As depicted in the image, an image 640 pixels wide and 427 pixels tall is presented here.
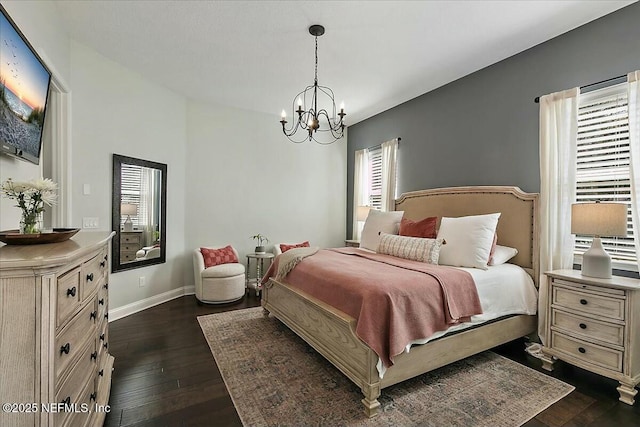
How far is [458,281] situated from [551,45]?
8.15 feet

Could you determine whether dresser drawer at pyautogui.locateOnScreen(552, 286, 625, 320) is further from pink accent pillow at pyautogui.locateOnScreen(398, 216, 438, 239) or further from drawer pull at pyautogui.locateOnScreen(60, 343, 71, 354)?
drawer pull at pyautogui.locateOnScreen(60, 343, 71, 354)

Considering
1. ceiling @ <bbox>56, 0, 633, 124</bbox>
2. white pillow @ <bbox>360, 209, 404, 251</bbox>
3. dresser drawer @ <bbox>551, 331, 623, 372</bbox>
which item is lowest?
dresser drawer @ <bbox>551, 331, 623, 372</bbox>

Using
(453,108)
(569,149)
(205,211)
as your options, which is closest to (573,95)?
(569,149)

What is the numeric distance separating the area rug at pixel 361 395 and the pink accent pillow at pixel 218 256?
1663 mm

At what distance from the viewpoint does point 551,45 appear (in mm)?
2922

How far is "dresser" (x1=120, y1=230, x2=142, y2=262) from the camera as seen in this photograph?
3.74m

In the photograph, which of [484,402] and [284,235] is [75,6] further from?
[484,402]

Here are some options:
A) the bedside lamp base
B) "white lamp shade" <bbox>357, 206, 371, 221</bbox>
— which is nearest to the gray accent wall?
"white lamp shade" <bbox>357, 206, 371, 221</bbox>

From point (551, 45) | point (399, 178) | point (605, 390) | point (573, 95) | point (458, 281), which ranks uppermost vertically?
point (551, 45)

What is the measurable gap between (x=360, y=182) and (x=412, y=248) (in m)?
2.61

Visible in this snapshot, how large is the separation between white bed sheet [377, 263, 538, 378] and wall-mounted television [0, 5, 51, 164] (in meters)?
3.01

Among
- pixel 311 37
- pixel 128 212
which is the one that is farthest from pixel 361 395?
pixel 128 212

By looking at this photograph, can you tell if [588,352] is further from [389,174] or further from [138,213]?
[138,213]

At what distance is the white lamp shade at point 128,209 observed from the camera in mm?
3702
